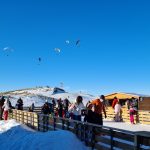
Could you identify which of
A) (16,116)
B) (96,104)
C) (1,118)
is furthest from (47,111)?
(96,104)

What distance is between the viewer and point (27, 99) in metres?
94.6

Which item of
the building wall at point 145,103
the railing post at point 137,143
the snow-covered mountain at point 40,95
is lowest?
the railing post at point 137,143

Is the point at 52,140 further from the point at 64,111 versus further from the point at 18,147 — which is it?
the point at 64,111

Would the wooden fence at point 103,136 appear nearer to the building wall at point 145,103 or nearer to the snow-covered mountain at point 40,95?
the building wall at point 145,103

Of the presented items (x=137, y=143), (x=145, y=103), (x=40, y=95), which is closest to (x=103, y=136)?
(x=137, y=143)

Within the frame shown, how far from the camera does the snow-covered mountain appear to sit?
9188 centimetres

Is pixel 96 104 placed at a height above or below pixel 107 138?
above

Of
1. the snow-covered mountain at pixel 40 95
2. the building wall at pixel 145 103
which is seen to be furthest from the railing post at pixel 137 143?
the snow-covered mountain at pixel 40 95

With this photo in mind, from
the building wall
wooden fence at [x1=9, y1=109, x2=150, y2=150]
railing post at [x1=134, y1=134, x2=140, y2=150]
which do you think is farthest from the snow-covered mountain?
railing post at [x1=134, y1=134, x2=140, y2=150]

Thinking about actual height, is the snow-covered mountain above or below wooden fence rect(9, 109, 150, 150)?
above

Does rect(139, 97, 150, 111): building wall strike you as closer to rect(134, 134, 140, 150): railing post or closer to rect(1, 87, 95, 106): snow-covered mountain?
rect(134, 134, 140, 150): railing post

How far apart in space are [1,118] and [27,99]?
6230 centimetres

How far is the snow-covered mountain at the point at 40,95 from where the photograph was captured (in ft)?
301

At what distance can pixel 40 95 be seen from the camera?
Result: 101m
